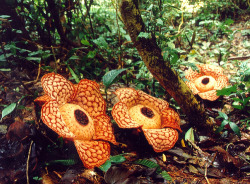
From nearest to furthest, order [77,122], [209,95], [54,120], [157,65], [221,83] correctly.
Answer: [54,120] < [77,122] < [157,65] < [209,95] < [221,83]

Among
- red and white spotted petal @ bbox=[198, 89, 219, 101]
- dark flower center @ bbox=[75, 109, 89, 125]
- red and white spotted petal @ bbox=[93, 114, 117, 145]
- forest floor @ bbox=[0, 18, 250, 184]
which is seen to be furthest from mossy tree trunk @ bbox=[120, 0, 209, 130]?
dark flower center @ bbox=[75, 109, 89, 125]

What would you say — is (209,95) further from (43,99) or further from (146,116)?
(43,99)

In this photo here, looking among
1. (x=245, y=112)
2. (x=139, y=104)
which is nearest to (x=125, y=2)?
(x=139, y=104)

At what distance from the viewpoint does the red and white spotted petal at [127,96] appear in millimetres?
2051

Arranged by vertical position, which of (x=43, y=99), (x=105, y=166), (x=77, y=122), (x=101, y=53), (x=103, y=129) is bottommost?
(x=105, y=166)

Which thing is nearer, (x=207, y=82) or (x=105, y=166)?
(x=105, y=166)

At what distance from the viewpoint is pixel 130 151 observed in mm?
1929

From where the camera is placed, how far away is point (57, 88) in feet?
5.69

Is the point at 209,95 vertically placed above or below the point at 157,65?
below

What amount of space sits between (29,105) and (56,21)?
133 cm

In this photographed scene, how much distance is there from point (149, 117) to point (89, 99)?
625 mm

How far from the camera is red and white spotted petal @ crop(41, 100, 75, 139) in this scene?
56.0 inches

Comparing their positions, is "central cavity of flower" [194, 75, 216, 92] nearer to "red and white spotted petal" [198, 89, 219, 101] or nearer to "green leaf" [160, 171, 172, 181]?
"red and white spotted petal" [198, 89, 219, 101]

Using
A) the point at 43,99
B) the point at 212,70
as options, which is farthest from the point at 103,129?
the point at 212,70
